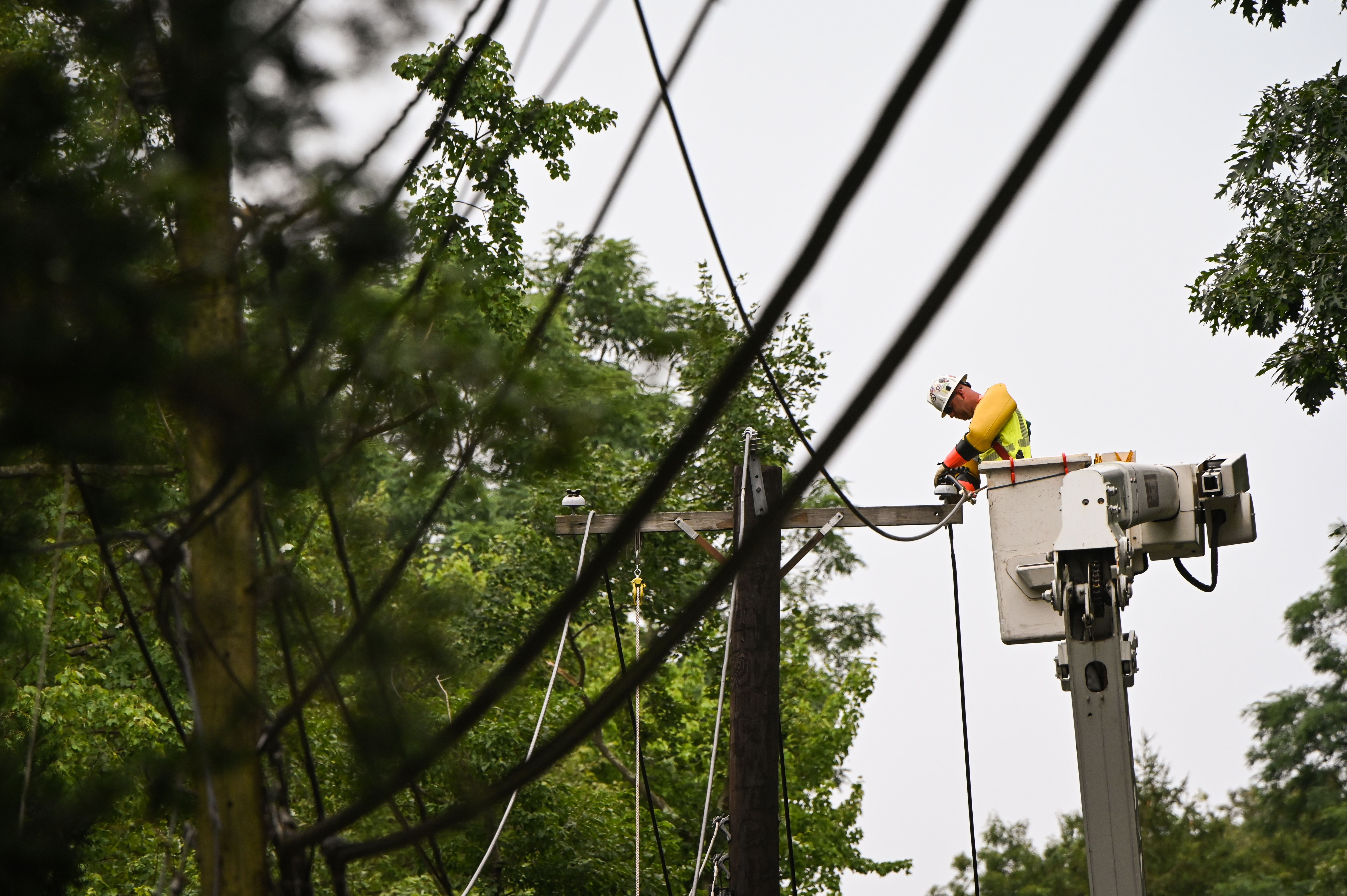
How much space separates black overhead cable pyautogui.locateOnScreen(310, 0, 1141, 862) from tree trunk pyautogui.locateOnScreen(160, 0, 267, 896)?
0.70 m

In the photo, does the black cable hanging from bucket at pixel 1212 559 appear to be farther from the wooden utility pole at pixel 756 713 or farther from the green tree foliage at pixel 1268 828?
the green tree foliage at pixel 1268 828

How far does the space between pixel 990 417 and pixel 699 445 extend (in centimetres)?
580

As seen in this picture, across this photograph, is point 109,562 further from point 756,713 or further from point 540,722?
point 756,713

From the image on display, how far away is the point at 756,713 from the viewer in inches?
327

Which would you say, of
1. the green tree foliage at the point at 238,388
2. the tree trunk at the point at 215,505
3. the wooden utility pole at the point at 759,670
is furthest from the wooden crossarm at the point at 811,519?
the tree trunk at the point at 215,505

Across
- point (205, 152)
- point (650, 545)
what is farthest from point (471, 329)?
point (650, 545)

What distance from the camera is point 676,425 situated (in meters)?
16.9

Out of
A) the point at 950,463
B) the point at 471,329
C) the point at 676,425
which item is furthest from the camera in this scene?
the point at 676,425

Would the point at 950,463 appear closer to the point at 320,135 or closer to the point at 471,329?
the point at 471,329

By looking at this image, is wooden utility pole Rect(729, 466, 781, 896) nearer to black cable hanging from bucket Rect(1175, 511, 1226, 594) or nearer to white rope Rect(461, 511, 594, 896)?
white rope Rect(461, 511, 594, 896)

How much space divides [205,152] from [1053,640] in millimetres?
4523

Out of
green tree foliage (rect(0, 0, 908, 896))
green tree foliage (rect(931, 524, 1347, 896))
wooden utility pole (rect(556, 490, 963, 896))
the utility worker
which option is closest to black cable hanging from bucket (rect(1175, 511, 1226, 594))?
the utility worker

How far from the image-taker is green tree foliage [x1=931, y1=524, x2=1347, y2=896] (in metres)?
25.1

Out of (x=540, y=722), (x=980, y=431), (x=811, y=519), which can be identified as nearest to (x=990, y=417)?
(x=980, y=431)
